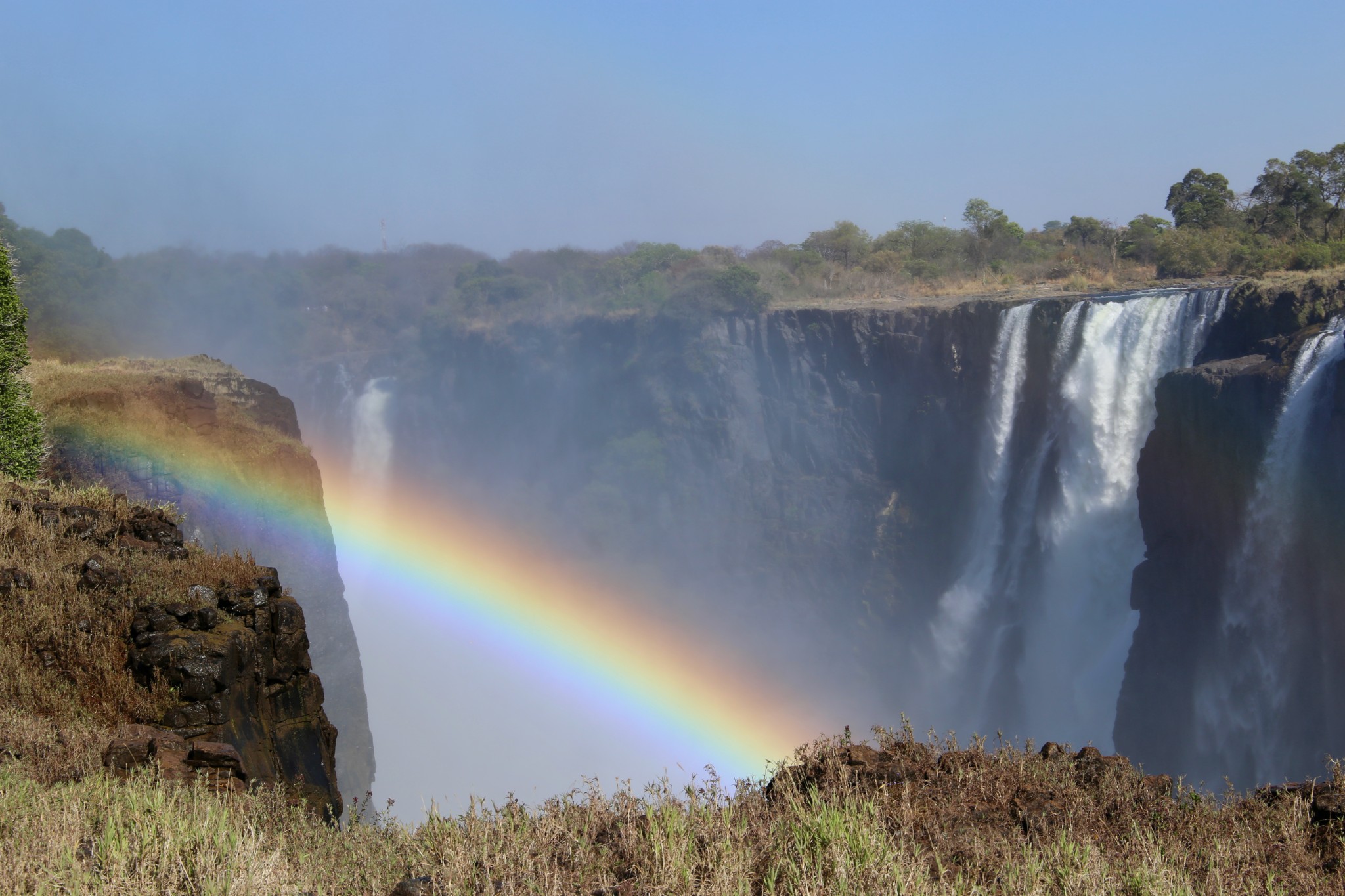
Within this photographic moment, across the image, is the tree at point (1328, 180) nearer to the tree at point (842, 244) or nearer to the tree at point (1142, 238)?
the tree at point (1142, 238)

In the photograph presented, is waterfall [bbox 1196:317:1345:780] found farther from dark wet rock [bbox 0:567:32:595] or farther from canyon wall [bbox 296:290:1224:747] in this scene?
dark wet rock [bbox 0:567:32:595]

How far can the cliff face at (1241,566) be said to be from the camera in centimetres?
1991

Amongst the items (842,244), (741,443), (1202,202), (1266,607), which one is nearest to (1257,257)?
(1202,202)

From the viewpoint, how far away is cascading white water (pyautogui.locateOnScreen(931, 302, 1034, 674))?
3153 cm

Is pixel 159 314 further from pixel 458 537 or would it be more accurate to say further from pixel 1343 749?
pixel 1343 749

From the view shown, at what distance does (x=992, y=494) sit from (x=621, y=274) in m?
37.4

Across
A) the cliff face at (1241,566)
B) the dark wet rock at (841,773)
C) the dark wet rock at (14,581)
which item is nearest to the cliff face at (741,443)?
the cliff face at (1241,566)

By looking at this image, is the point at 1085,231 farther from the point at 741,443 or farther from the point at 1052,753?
the point at 1052,753

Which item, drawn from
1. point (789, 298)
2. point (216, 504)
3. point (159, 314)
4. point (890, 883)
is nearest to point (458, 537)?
point (789, 298)

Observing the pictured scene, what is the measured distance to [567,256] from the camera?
81125 millimetres

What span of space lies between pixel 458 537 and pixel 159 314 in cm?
2593

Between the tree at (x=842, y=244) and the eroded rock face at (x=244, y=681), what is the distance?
57.7 metres

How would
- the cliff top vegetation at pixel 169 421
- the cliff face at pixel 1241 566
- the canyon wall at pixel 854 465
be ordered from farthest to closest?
1. the canyon wall at pixel 854 465
2. the cliff face at pixel 1241 566
3. the cliff top vegetation at pixel 169 421

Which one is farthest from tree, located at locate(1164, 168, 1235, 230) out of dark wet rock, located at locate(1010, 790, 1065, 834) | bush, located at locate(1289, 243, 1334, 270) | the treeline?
dark wet rock, located at locate(1010, 790, 1065, 834)
